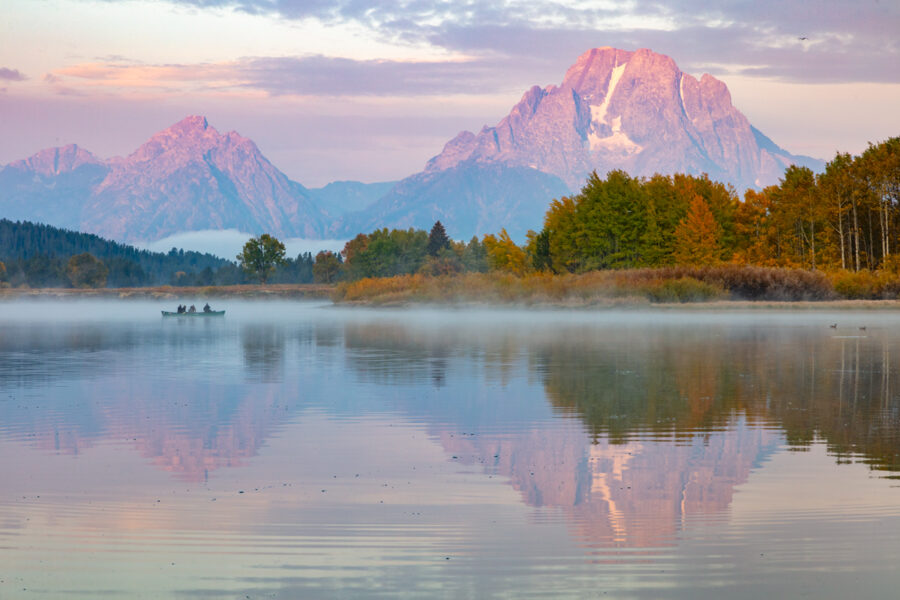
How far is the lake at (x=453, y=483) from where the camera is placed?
309 inches

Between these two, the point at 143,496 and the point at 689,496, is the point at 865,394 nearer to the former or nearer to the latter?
the point at 689,496

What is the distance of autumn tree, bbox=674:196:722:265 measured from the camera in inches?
3504

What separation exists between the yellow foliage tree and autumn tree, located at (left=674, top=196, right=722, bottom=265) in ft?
81.6

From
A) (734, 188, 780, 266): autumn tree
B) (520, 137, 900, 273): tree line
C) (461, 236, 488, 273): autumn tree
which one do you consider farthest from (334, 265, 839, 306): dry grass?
(461, 236, 488, 273): autumn tree

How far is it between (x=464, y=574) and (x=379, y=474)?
4280 mm

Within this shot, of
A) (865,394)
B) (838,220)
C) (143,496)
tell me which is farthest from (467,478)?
(838,220)

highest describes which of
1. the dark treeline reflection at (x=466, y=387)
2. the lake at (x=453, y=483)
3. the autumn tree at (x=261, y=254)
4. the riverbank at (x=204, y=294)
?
the autumn tree at (x=261, y=254)

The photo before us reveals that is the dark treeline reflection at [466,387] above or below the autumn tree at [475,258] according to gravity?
below

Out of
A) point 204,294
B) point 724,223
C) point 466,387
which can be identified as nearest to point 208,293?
point 204,294

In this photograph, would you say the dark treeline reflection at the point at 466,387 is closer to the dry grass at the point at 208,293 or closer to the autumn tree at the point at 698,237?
the autumn tree at the point at 698,237

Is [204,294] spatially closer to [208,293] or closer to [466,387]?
[208,293]

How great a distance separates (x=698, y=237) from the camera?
89562 millimetres

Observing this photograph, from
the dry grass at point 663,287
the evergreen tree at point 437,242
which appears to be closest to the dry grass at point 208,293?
the evergreen tree at point 437,242

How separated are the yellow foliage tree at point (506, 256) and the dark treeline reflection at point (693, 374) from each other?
69713 millimetres
